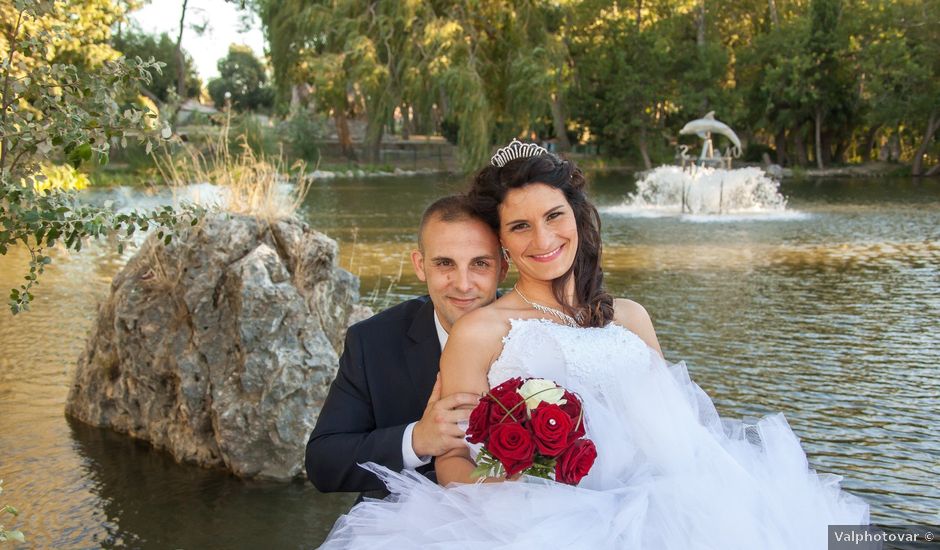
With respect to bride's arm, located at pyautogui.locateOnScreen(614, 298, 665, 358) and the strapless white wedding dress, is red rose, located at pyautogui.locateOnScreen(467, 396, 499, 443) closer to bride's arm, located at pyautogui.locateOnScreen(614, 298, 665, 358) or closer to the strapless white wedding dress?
the strapless white wedding dress

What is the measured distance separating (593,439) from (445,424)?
1.29 feet

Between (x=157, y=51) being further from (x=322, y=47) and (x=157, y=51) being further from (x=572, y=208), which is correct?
(x=572, y=208)

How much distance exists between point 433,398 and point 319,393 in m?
3.03

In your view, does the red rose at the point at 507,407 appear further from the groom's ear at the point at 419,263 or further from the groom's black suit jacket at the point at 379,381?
the groom's ear at the point at 419,263

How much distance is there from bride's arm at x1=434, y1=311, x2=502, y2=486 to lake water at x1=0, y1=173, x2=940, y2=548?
2447mm

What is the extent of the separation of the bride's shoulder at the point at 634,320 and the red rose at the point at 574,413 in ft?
1.98

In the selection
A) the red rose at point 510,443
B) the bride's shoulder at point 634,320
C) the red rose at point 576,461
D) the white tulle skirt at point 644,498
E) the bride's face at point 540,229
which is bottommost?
the white tulle skirt at point 644,498

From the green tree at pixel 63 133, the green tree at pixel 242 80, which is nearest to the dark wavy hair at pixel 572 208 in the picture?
the green tree at pixel 63 133

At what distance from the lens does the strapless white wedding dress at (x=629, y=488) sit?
2238 mm

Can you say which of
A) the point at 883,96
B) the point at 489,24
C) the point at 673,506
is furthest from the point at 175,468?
the point at 883,96

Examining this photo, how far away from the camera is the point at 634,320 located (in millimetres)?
2928

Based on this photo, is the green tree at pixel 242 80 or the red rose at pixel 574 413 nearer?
the red rose at pixel 574 413

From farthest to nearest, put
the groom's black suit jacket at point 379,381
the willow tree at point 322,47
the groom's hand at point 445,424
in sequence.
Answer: the willow tree at point 322,47
the groom's black suit jacket at point 379,381
the groom's hand at point 445,424

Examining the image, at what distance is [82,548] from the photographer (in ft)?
15.3
